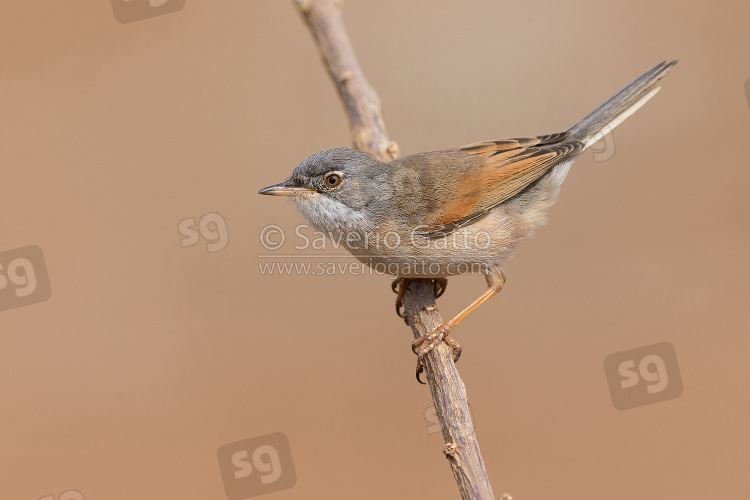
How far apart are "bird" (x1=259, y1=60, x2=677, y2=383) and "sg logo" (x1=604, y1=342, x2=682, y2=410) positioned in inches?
76.5

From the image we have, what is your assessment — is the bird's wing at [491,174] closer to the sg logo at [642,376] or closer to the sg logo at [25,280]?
the sg logo at [642,376]

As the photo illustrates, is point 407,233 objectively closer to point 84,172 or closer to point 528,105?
point 528,105

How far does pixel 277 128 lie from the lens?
7562mm

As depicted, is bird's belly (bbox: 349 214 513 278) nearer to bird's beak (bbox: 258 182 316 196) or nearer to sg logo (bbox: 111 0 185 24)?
bird's beak (bbox: 258 182 316 196)

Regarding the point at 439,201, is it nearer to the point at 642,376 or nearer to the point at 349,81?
the point at 349,81

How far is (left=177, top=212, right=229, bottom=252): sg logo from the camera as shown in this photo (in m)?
6.76

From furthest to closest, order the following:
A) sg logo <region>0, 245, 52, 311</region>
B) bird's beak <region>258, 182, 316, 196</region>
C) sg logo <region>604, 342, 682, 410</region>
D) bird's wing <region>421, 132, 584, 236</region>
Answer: sg logo <region>0, 245, 52, 311</region>
sg logo <region>604, 342, 682, 410</region>
bird's wing <region>421, 132, 584, 236</region>
bird's beak <region>258, 182, 316, 196</region>

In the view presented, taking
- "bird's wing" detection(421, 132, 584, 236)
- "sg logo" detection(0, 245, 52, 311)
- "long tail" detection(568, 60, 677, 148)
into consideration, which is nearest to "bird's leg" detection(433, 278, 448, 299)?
"bird's wing" detection(421, 132, 584, 236)

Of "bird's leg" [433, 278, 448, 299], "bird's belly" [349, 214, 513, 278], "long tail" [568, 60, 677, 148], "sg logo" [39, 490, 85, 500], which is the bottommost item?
"sg logo" [39, 490, 85, 500]

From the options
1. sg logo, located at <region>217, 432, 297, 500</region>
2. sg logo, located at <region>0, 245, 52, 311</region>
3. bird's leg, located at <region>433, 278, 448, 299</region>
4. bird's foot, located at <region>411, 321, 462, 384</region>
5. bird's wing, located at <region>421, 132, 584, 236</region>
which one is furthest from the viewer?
sg logo, located at <region>0, 245, 52, 311</region>

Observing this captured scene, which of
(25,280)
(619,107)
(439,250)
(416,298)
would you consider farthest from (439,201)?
(25,280)

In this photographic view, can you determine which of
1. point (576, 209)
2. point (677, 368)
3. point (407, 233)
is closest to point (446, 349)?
point (407, 233)

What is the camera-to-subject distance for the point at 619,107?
15.7ft

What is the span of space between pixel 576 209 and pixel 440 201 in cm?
334
